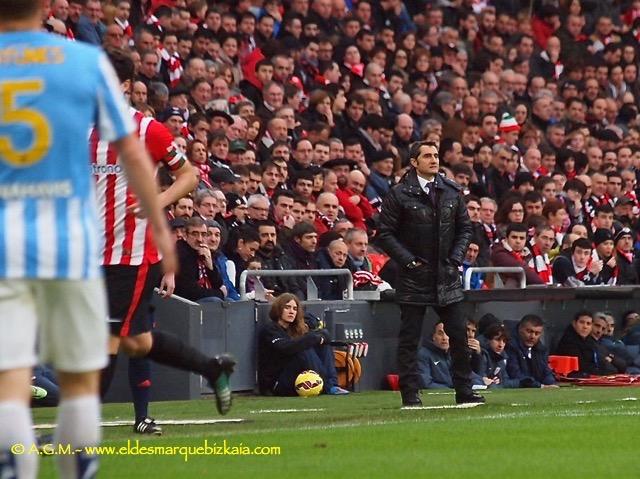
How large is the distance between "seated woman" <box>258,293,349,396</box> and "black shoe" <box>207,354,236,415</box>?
17.7ft

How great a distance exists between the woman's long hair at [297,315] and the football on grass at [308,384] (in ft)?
1.30

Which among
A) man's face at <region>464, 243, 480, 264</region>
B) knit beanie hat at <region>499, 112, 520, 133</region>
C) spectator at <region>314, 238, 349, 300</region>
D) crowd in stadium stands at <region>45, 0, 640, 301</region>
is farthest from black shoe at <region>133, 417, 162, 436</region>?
knit beanie hat at <region>499, 112, 520, 133</region>

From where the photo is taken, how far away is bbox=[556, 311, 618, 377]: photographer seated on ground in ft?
58.5

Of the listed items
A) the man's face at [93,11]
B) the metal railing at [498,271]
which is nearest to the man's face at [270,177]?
the metal railing at [498,271]


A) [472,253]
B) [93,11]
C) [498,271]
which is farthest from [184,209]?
[93,11]

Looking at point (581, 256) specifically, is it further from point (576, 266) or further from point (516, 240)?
point (516, 240)

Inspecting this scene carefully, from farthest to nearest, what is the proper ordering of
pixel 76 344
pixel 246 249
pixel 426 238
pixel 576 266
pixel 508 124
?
pixel 508 124 < pixel 576 266 < pixel 246 249 < pixel 426 238 < pixel 76 344

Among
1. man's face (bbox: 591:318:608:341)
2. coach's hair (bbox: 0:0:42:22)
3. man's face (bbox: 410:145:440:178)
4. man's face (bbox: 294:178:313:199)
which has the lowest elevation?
man's face (bbox: 591:318:608:341)

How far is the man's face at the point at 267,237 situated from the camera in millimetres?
16797

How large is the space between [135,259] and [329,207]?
872 cm

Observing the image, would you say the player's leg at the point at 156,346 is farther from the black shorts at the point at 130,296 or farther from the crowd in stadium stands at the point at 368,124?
the crowd in stadium stands at the point at 368,124

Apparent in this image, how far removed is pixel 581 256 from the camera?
64.8 feet

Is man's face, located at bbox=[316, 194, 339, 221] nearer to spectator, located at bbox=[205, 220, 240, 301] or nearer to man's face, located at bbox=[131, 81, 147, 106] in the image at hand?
man's face, located at bbox=[131, 81, 147, 106]

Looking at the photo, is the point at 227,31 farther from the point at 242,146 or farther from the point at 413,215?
the point at 413,215
